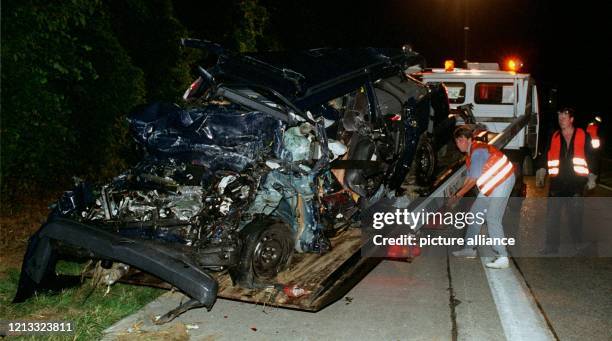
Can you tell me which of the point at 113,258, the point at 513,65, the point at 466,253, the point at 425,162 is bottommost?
the point at 466,253

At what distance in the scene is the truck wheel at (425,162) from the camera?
732 centimetres

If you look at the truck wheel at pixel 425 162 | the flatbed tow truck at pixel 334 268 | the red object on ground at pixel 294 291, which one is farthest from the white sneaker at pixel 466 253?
the red object on ground at pixel 294 291

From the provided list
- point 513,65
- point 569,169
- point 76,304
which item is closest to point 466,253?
point 569,169

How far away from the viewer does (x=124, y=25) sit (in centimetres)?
942

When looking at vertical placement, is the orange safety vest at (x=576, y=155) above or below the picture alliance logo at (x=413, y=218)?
above

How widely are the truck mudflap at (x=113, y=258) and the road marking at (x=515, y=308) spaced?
2436 millimetres

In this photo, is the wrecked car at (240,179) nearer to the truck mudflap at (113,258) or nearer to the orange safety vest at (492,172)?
the truck mudflap at (113,258)

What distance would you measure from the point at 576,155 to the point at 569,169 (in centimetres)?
→ 18

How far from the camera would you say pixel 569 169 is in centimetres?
632

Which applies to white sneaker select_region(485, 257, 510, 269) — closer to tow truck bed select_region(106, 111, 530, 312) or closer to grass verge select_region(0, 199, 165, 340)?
tow truck bed select_region(106, 111, 530, 312)

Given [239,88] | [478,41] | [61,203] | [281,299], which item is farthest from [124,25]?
[478,41]

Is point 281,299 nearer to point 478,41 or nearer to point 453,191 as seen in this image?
point 453,191

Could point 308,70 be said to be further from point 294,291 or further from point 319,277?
point 294,291

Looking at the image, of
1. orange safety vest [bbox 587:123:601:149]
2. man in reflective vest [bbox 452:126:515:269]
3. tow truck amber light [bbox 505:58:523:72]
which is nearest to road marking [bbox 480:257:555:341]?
man in reflective vest [bbox 452:126:515:269]
